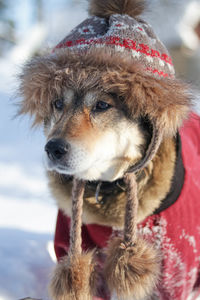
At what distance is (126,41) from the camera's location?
1.49m

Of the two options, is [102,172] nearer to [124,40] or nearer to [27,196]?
[124,40]

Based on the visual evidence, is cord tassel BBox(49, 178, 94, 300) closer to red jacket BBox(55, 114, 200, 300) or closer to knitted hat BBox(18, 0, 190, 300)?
knitted hat BBox(18, 0, 190, 300)

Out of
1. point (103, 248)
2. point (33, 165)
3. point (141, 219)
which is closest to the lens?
point (141, 219)

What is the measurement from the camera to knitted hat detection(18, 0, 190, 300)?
1.44m

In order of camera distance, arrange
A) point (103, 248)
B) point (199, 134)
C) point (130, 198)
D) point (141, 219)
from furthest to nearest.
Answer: point (199, 134) → point (103, 248) → point (141, 219) → point (130, 198)

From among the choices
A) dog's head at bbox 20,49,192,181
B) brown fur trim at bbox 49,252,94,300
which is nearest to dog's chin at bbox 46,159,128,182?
dog's head at bbox 20,49,192,181

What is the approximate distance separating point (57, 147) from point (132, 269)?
0.62 m

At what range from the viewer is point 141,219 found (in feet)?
5.42

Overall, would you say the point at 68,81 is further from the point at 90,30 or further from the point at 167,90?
the point at 167,90

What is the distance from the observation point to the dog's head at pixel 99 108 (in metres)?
1.40

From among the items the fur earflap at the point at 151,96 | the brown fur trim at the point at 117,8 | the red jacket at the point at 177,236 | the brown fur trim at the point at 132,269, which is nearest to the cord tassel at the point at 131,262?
the brown fur trim at the point at 132,269

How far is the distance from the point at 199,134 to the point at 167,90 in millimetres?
910

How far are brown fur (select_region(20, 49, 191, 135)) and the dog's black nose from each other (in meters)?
0.26

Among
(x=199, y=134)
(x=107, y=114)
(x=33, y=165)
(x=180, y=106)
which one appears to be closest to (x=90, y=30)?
(x=107, y=114)
